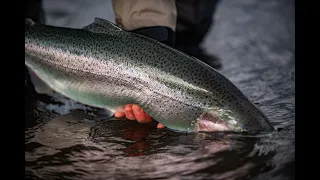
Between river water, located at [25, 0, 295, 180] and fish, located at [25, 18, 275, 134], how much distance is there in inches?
1.6

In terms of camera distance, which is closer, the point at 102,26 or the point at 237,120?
the point at 237,120

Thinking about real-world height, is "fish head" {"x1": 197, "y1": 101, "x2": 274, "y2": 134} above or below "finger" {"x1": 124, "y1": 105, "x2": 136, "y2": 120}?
below

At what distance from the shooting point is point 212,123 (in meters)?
1.07

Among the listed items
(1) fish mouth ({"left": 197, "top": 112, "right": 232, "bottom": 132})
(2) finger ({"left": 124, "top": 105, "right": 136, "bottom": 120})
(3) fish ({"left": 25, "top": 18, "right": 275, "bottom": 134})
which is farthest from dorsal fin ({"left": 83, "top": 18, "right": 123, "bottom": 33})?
(1) fish mouth ({"left": 197, "top": 112, "right": 232, "bottom": 132})

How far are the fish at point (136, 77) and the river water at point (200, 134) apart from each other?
0.04m

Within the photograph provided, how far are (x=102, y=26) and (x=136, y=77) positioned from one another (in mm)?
186

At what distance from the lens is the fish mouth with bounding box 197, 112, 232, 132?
1066mm

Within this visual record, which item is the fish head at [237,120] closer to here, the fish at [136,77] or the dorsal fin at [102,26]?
the fish at [136,77]

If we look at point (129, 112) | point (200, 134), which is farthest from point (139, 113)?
point (200, 134)

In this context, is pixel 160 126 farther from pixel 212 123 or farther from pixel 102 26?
pixel 102 26

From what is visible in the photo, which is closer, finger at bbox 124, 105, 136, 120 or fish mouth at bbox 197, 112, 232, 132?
fish mouth at bbox 197, 112, 232, 132

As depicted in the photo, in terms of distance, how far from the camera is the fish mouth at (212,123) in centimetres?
107

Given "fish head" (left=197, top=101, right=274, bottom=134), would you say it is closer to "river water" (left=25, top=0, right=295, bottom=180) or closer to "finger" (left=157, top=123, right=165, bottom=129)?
"river water" (left=25, top=0, right=295, bottom=180)
